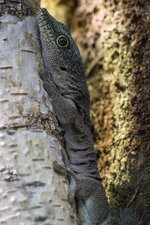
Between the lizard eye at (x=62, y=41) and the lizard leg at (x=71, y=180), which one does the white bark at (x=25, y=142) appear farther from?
the lizard eye at (x=62, y=41)

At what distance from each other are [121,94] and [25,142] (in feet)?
6.92

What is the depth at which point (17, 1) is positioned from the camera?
2594mm

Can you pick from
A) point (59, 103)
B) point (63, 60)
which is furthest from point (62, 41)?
point (59, 103)

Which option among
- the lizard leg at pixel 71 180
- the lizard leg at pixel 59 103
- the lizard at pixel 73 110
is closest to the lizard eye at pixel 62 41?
the lizard at pixel 73 110

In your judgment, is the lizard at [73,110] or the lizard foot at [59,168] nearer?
the lizard foot at [59,168]

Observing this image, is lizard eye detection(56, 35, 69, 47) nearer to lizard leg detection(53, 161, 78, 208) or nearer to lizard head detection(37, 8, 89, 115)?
lizard head detection(37, 8, 89, 115)

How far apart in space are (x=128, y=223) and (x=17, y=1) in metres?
2.41

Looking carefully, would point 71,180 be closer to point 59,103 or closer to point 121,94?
point 59,103

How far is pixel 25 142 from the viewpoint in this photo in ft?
6.96

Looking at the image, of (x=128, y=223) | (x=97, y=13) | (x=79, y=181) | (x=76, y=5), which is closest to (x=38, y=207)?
(x=79, y=181)

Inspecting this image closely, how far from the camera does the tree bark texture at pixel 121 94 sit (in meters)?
3.62

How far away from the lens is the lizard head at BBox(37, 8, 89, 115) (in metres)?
2.84

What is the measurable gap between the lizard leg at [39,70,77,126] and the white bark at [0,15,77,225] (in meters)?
0.12

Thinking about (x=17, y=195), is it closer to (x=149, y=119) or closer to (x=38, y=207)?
(x=38, y=207)
